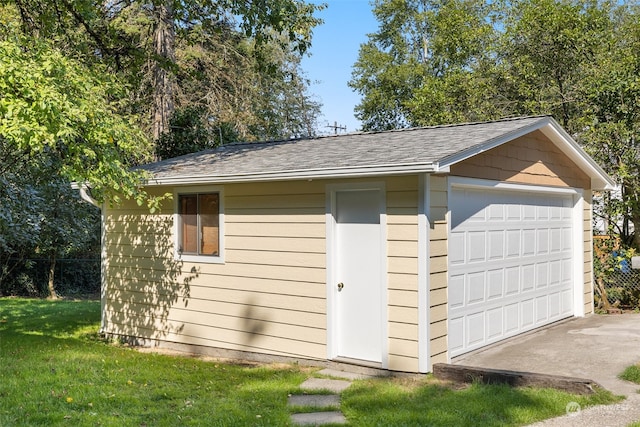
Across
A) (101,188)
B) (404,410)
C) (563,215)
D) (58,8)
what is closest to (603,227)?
(563,215)

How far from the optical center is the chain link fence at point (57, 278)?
19.3 m

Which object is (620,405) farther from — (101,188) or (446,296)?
(101,188)

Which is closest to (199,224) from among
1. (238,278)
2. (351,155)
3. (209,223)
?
(209,223)

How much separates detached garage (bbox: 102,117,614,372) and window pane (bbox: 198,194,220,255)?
0.08ft

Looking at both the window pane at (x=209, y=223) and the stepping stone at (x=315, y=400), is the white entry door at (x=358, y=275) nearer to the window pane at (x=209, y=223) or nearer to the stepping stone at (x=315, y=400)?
the stepping stone at (x=315, y=400)

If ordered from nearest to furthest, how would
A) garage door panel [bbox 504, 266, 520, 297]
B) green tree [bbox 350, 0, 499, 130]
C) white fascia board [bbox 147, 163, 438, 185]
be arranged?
white fascia board [bbox 147, 163, 438, 185] < garage door panel [bbox 504, 266, 520, 297] < green tree [bbox 350, 0, 499, 130]

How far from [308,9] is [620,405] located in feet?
27.3

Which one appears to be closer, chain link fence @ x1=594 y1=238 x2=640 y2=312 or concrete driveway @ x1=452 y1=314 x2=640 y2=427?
concrete driveway @ x1=452 y1=314 x2=640 y2=427

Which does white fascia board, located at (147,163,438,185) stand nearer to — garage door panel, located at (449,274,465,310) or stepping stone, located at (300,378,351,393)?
garage door panel, located at (449,274,465,310)

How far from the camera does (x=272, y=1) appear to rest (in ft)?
34.2

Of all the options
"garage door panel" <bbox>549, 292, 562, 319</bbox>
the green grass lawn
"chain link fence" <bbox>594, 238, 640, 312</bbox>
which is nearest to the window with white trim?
the green grass lawn

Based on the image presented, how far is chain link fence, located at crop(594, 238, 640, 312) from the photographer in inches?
478

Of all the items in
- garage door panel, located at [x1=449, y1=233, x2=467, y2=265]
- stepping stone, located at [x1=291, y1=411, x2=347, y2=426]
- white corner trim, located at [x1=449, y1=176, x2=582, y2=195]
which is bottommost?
stepping stone, located at [x1=291, y1=411, x2=347, y2=426]

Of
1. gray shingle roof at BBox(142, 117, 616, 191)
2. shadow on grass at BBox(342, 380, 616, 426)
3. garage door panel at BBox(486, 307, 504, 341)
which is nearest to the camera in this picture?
shadow on grass at BBox(342, 380, 616, 426)
